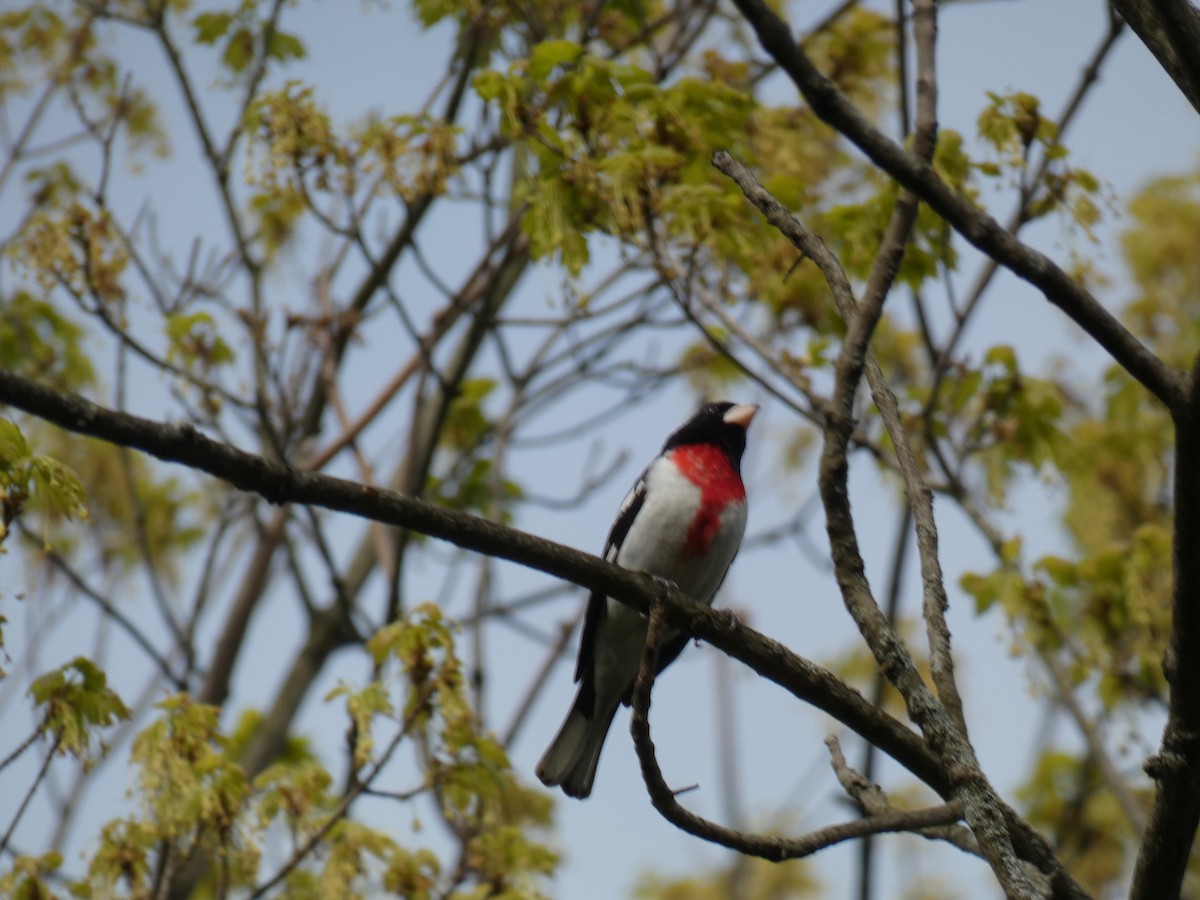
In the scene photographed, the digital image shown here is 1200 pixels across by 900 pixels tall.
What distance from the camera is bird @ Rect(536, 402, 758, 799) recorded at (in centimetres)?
488

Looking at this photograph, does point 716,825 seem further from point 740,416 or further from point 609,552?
point 740,416

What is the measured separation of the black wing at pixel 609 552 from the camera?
5094 millimetres

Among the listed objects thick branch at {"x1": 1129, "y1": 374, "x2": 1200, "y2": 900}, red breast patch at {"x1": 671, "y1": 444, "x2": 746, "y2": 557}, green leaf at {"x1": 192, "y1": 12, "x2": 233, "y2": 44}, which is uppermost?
green leaf at {"x1": 192, "y1": 12, "x2": 233, "y2": 44}

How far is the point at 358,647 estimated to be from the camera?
22.6 feet

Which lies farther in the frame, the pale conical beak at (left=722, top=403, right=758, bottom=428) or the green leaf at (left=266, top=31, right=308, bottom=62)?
the green leaf at (left=266, top=31, right=308, bottom=62)

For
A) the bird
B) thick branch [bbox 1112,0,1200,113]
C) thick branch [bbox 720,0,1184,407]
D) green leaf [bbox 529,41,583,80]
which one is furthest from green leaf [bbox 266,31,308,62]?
thick branch [bbox 1112,0,1200,113]

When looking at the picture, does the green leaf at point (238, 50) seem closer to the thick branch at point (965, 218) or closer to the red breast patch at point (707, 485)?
the red breast patch at point (707, 485)

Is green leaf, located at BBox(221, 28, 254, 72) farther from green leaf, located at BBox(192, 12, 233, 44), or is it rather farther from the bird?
the bird

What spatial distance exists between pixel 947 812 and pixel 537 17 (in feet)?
15.8

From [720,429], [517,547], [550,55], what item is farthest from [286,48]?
[517,547]

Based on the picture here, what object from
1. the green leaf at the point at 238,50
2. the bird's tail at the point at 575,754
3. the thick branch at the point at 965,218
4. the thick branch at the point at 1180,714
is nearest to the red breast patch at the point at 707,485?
the bird's tail at the point at 575,754

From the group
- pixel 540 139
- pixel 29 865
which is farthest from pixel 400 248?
pixel 29 865

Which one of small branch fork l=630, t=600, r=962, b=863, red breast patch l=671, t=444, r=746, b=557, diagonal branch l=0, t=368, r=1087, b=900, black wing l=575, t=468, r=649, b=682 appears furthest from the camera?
black wing l=575, t=468, r=649, b=682

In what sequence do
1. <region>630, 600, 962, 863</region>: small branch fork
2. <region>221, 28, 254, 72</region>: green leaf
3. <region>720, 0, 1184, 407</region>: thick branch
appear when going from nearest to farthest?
1. <region>720, 0, 1184, 407</region>: thick branch
2. <region>630, 600, 962, 863</region>: small branch fork
3. <region>221, 28, 254, 72</region>: green leaf
